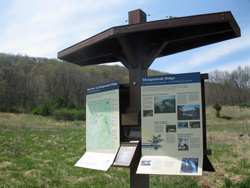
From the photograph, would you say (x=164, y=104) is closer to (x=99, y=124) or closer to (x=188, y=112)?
(x=188, y=112)

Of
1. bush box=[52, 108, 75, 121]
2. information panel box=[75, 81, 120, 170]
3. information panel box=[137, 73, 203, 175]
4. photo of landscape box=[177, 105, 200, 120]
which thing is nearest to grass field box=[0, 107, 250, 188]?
information panel box=[75, 81, 120, 170]

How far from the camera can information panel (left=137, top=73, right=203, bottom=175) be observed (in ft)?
10.2

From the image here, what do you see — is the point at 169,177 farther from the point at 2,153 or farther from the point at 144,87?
the point at 2,153

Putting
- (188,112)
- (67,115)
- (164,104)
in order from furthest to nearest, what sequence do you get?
(67,115)
(164,104)
(188,112)

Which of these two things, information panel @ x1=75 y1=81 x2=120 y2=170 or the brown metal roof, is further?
information panel @ x1=75 y1=81 x2=120 y2=170

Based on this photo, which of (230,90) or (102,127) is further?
(230,90)

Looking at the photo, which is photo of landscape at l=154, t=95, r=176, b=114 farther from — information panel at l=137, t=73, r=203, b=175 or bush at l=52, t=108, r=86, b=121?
bush at l=52, t=108, r=86, b=121

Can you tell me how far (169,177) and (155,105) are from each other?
4.30 m

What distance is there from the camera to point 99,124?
410 cm

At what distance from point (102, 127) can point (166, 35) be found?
191 cm

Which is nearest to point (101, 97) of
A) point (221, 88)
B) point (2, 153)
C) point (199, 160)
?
point (199, 160)

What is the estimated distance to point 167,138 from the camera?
10.6ft

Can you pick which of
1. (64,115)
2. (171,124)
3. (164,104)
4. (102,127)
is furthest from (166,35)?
(64,115)

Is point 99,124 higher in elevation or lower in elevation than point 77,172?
higher
